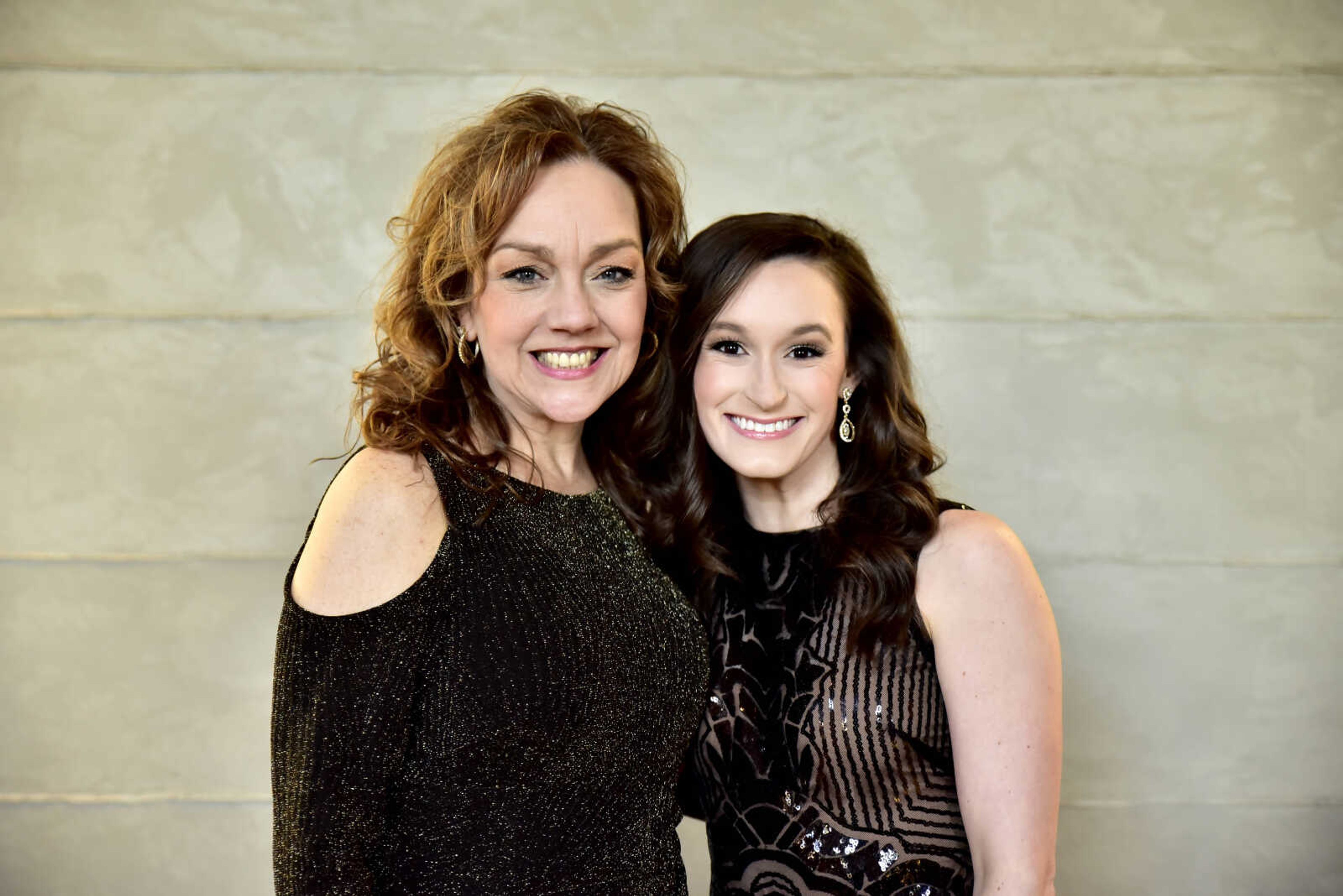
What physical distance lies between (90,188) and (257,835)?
171cm

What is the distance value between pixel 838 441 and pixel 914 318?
0.94 meters

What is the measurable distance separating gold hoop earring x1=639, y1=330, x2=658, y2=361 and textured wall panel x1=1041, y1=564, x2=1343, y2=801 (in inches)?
55.6

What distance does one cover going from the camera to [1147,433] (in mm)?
2830

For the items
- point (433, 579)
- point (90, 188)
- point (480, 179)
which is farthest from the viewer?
point (90, 188)

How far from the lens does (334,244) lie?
278 cm

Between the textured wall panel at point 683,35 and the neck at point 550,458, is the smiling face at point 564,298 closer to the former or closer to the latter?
the neck at point 550,458

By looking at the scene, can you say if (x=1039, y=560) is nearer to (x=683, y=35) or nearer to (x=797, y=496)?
(x=797, y=496)

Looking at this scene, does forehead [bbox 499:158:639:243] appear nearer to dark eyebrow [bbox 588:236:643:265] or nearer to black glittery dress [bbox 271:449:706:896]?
dark eyebrow [bbox 588:236:643:265]

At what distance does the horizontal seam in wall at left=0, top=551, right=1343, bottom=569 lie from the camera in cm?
282

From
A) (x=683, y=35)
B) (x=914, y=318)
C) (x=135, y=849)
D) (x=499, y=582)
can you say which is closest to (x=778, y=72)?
(x=683, y=35)

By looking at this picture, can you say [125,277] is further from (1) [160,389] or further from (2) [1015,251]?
(2) [1015,251]

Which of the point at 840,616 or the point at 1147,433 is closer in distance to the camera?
the point at 840,616

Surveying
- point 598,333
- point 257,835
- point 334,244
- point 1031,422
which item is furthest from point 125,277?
point 1031,422

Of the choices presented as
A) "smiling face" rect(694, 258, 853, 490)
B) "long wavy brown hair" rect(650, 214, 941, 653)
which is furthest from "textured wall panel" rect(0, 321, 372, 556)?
"smiling face" rect(694, 258, 853, 490)
